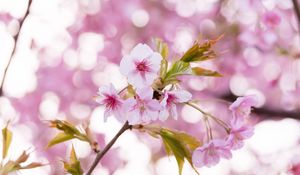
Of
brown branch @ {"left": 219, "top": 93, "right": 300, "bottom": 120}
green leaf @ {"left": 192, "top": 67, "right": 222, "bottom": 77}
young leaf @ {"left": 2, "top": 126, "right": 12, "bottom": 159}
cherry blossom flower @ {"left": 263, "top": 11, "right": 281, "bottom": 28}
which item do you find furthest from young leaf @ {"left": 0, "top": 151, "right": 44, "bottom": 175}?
brown branch @ {"left": 219, "top": 93, "right": 300, "bottom": 120}

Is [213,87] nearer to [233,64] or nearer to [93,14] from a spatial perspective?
[233,64]

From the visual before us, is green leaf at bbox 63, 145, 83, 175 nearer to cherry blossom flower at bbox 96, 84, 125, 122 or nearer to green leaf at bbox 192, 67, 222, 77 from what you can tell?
cherry blossom flower at bbox 96, 84, 125, 122

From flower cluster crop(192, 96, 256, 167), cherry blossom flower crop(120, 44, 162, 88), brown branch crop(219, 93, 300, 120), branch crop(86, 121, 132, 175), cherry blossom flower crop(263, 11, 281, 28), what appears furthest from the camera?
brown branch crop(219, 93, 300, 120)

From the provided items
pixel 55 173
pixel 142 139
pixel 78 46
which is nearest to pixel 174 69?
pixel 55 173

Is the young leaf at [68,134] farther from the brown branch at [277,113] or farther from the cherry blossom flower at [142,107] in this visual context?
the brown branch at [277,113]

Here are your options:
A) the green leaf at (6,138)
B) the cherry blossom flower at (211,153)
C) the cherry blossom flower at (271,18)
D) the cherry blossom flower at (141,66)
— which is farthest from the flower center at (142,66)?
the cherry blossom flower at (271,18)

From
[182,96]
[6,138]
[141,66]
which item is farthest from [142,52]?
[6,138]
